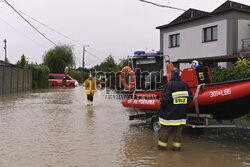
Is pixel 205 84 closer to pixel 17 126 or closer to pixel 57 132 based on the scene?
pixel 57 132

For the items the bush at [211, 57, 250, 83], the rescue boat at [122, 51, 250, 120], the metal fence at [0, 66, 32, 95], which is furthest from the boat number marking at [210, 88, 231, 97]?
the metal fence at [0, 66, 32, 95]

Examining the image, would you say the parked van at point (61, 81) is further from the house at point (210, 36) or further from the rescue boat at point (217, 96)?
the rescue boat at point (217, 96)

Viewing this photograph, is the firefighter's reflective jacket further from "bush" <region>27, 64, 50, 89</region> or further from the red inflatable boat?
"bush" <region>27, 64, 50, 89</region>

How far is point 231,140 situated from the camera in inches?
286

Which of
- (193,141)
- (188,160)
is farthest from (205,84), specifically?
(188,160)

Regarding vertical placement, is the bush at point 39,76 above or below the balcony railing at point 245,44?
below

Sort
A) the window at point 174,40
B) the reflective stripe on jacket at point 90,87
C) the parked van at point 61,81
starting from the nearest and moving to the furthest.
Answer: the reflective stripe on jacket at point 90,87, the window at point 174,40, the parked van at point 61,81

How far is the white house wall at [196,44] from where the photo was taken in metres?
22.7

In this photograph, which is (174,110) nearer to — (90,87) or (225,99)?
(225,99)

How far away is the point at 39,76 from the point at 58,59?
20.5 m

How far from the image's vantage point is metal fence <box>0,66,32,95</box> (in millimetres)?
24188

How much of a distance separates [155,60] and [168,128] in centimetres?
516

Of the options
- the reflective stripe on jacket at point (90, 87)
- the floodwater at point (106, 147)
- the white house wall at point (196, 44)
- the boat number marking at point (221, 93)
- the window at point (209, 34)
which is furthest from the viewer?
the window at point (209, 34)

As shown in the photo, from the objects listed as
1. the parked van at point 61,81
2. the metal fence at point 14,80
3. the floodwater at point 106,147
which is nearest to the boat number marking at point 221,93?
the floodwater at point 106,147
